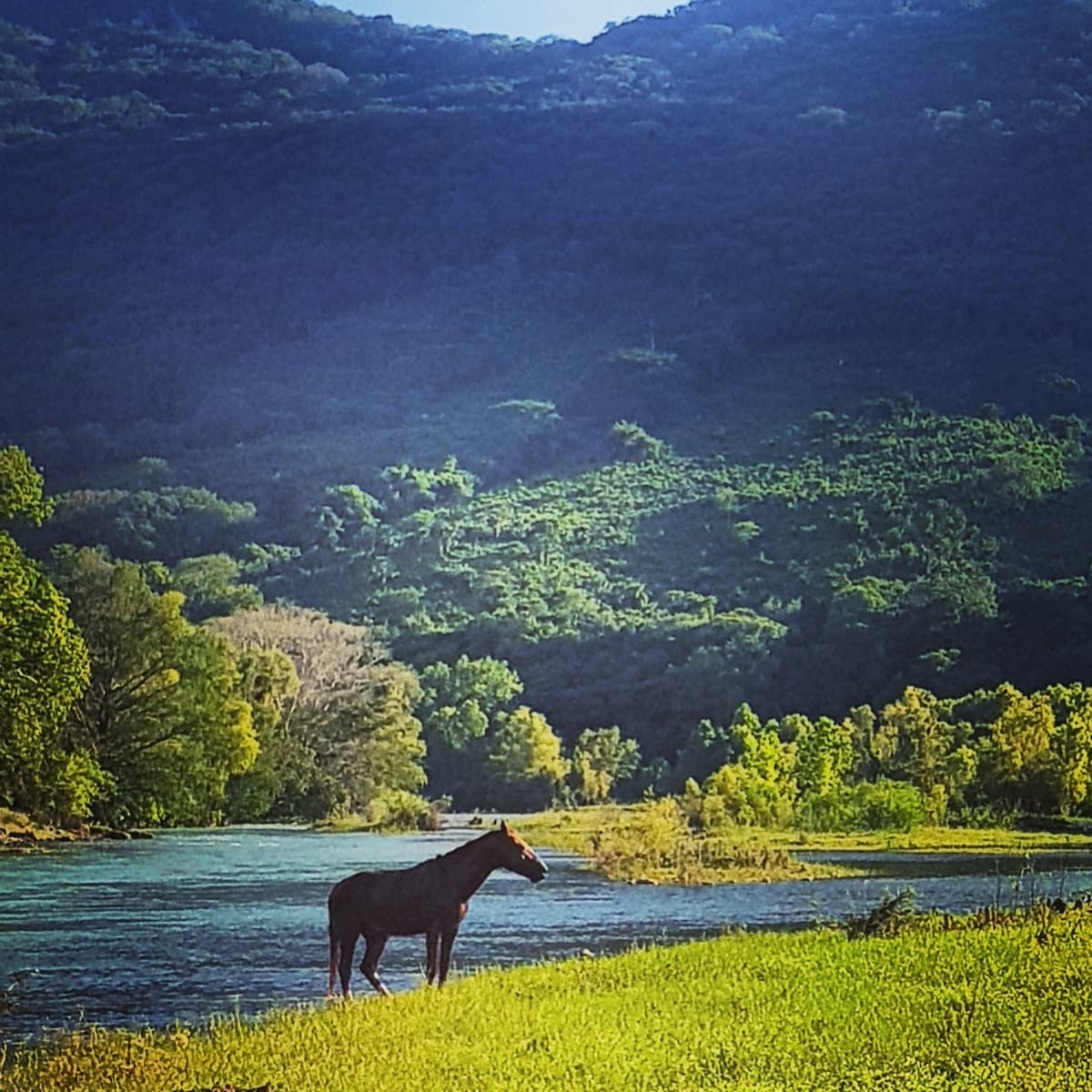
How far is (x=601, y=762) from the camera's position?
290 inches

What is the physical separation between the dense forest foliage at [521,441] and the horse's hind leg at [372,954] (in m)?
0.85

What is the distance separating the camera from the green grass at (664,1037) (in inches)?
217

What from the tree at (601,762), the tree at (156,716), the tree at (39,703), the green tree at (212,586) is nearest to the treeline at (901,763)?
the tree at (601,762)

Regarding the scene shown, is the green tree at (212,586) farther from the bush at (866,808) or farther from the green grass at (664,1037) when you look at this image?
the bush at (866,808)

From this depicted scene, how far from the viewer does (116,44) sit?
12086 millimetres

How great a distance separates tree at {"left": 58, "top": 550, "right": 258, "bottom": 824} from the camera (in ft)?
22.8

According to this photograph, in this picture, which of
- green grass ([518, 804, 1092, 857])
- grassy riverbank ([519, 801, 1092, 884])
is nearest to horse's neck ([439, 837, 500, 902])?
green grass ([518, 804, 1092, 857])

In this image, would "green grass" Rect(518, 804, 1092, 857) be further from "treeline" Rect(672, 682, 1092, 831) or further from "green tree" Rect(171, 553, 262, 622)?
"green tree" Rect(171, 553, 262, 622)

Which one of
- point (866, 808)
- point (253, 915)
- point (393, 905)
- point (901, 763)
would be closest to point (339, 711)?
point (253, 915)

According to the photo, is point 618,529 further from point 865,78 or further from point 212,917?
point 865,78

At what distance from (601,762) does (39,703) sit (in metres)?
2.29

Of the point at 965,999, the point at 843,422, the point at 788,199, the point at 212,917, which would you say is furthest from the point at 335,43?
the point at 965,999

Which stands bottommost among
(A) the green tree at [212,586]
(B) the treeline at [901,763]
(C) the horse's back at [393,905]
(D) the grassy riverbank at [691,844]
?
(C) the horse's back at [393,905]

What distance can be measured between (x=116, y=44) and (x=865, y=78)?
5.32 metres
